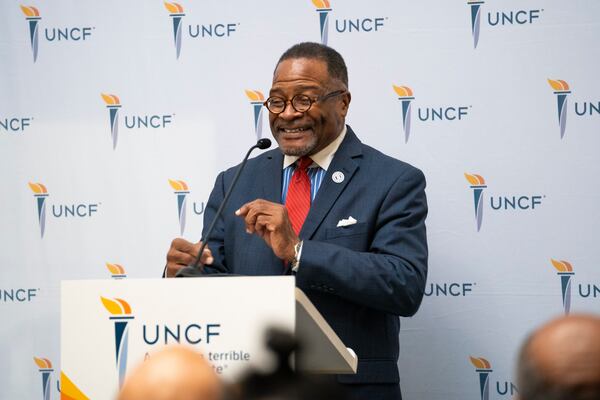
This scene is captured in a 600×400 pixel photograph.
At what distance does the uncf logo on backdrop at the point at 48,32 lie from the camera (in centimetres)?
416

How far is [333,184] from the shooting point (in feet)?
10.4

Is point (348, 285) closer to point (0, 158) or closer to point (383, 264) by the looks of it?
point (383, 264)

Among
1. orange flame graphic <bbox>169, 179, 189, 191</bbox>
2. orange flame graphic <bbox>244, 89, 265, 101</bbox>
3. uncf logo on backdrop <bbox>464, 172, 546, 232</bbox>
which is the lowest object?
uncf logo on backdrop <bbox>464, 172, 546, 232</bbox>

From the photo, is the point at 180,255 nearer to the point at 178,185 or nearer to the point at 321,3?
the point at 178,185

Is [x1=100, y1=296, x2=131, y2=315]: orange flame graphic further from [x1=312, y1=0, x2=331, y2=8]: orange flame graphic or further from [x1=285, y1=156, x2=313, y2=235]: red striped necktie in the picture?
[x1=312, y1=0, x2=331, y2=8]: orange flame graphic

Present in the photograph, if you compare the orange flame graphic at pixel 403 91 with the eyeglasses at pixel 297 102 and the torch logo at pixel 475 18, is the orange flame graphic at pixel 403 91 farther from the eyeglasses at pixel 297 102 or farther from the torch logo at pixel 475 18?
the eyeglasses at pixel 297 102

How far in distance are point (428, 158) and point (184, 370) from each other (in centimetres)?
297

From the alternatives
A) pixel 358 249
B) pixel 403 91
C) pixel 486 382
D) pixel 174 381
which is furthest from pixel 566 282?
pixel 174 381

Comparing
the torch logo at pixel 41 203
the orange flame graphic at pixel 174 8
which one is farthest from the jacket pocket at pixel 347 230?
the torch logo at pixel 41 203

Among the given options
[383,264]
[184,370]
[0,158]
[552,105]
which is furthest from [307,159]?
[184,370]

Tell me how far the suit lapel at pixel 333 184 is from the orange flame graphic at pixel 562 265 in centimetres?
117

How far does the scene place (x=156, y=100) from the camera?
13.4 feet

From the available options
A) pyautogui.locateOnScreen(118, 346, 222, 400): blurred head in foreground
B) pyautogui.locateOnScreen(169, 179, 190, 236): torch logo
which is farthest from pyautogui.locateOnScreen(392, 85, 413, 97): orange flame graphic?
pyautogui.locateOnScreen(118, 346, 222, 400): blurred head in foreground

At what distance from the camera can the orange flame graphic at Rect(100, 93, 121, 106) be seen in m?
4.12
